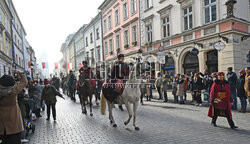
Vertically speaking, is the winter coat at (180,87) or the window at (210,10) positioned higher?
the window at (210,10)

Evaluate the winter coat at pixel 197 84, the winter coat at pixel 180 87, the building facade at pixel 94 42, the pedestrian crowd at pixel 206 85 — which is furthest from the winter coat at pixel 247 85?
the building facade at pixel 94 42

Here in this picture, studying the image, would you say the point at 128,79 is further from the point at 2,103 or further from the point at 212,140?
the point at 2,103

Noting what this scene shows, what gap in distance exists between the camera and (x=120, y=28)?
86.4 feet

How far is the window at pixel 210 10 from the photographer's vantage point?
13.9 meters

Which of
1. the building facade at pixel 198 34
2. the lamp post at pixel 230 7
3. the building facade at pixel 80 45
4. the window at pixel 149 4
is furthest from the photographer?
the building facade at pixel 80 45

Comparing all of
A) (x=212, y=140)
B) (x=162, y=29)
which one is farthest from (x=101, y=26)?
(x=212, y=140)

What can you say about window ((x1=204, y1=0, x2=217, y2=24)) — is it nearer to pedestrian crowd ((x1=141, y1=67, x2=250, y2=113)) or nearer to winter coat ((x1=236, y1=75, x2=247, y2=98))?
pedestrian crowd ((x1=141, y1=67, x2=250, y2=113))

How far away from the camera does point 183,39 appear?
16.2m

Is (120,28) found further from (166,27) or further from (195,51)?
(195,51)

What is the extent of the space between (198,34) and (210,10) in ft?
6.37

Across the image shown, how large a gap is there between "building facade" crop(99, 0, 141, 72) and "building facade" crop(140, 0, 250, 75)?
10.1 feet

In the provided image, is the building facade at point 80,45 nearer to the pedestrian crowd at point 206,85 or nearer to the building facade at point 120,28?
the building facade at point 120,28

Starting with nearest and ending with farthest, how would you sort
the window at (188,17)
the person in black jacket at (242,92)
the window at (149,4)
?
the person in black jacket at (242,92)
the window at (188,17)
the window at (149,4)

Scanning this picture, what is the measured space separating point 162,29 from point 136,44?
4.81 m
